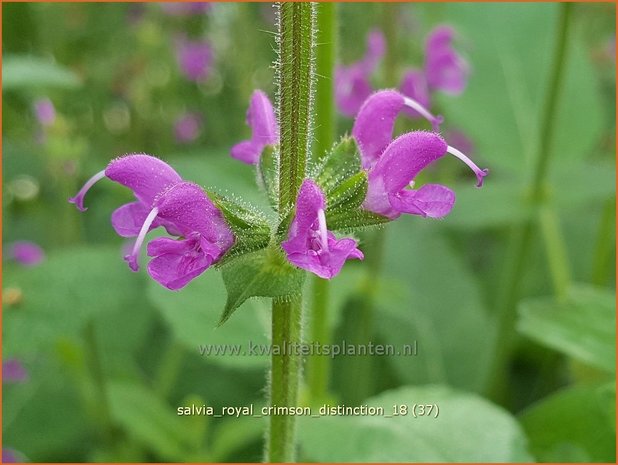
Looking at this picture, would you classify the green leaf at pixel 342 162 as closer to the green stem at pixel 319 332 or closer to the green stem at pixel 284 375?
the green stem at pixel 284 375

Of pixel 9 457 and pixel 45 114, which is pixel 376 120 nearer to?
pixel 9 457

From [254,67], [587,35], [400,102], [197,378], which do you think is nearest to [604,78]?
[587,35]

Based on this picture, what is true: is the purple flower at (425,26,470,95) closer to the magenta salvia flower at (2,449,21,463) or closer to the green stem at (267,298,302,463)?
the green stem at (267,298,302,463)

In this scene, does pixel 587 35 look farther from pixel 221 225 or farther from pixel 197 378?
pixel 221 225

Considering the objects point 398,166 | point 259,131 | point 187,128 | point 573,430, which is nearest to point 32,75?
Result: point 259,131

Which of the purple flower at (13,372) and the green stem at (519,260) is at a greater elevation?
the green stem at (519,260)

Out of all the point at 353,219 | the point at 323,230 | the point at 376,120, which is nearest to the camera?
the point at 323,230

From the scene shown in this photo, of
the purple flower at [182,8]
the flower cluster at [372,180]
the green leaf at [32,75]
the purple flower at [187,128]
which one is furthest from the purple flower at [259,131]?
the purple flower at [182,8]
